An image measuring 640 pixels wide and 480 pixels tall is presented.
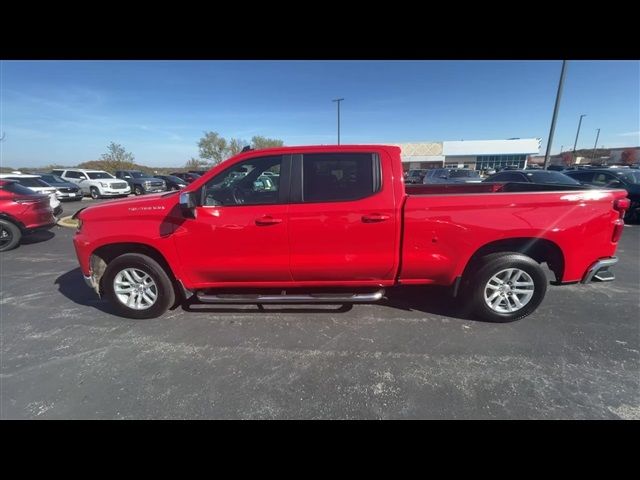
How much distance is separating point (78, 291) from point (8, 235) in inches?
177

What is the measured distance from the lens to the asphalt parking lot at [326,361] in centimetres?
213

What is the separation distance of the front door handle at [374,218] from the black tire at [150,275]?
8.01 ft

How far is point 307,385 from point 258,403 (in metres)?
0.42

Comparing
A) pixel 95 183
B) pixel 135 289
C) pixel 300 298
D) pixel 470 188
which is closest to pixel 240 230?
pixel 300 298

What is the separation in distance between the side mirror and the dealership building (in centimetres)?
5211

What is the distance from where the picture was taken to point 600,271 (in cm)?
309

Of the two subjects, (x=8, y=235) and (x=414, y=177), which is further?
(x=414, y=177)

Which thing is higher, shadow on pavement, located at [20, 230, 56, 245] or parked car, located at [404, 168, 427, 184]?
parked car, located at [404, 168, 427, 184]

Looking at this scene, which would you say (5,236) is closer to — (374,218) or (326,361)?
(326,361)

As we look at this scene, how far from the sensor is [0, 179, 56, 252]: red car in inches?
253

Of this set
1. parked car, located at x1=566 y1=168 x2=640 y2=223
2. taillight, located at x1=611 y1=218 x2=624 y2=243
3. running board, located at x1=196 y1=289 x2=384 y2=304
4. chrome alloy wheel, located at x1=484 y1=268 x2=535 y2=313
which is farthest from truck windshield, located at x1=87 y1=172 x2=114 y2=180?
parked car, located at x1=566 y1=168 x2=640 y2=223

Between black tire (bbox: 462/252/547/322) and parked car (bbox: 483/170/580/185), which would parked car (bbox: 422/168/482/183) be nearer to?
parked car (bbox: 483/170/580/185)

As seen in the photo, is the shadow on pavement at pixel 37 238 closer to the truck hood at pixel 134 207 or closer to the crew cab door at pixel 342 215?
the truck hood at pixel 134 207
